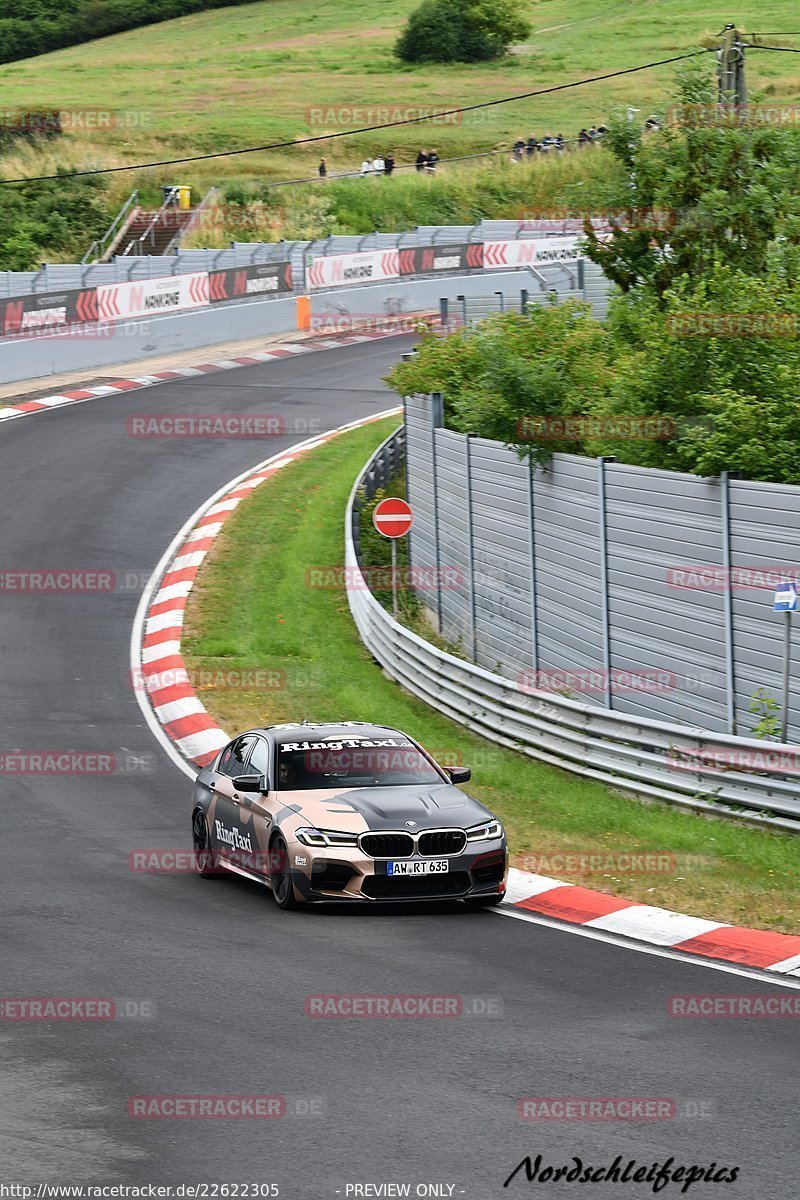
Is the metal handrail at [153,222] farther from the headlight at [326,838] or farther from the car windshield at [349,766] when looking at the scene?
the headlight at [326,838]

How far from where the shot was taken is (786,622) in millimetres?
14773

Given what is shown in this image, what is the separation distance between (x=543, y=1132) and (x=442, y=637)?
16292mm


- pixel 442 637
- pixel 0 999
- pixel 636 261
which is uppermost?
pixel 636 261

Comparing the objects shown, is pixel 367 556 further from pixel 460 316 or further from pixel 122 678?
pixel 460 316

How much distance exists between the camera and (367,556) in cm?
2786

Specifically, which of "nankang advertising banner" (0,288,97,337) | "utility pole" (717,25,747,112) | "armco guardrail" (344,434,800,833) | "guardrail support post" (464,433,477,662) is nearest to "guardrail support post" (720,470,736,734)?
"armco guardrail" (344,434,800,833)

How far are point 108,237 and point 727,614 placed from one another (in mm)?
49140

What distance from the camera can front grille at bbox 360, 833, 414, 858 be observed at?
39.1 ft

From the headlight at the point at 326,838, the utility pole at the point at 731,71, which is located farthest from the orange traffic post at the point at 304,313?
the headlight at the point at 326,838

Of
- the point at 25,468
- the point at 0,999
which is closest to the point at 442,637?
the point at 25,468

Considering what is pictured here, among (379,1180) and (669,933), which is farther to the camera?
(669,933)

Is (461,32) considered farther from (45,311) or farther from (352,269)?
(45,311)

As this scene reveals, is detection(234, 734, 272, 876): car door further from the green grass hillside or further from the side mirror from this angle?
the green grass hillside

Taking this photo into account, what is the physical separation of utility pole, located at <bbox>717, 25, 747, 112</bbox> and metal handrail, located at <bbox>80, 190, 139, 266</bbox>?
34.2 meters
